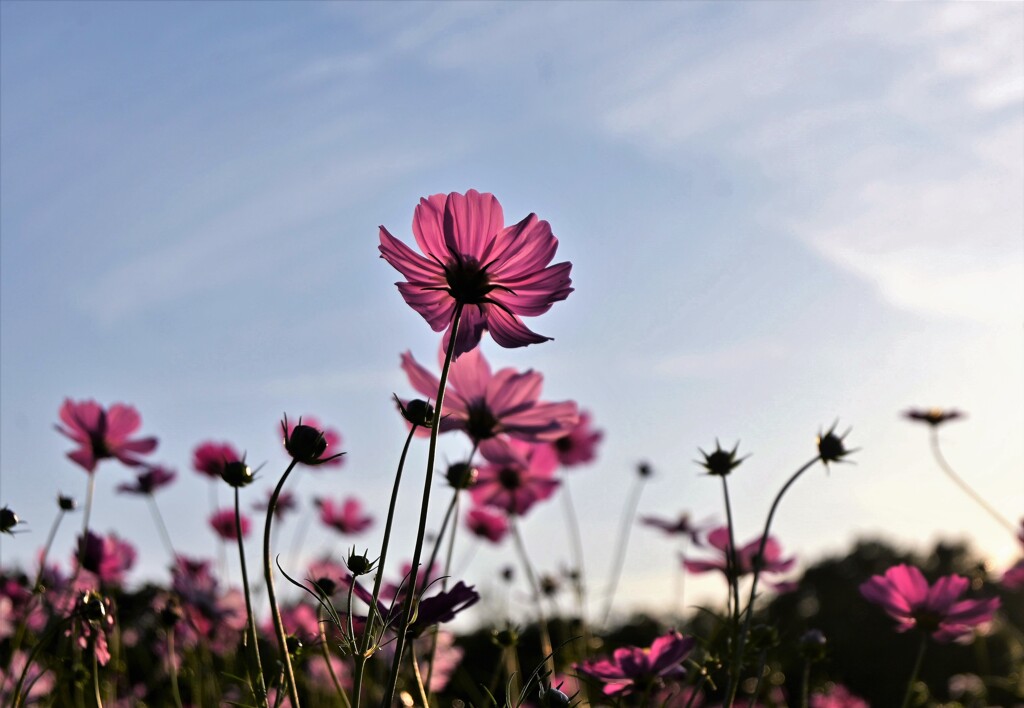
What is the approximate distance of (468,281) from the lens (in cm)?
126

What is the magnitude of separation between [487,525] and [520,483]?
59cm

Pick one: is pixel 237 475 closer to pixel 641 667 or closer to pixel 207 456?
pixel 641 667

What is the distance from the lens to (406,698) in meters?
1.23

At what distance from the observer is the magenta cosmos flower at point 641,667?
1.43 m

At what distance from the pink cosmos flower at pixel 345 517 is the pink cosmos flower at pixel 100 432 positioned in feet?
4.32

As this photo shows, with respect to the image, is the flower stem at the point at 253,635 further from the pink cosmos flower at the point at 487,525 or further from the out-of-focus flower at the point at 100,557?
the pink cosmos flower at the point at 487,525

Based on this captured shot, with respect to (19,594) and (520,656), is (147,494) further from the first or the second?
(520,656)

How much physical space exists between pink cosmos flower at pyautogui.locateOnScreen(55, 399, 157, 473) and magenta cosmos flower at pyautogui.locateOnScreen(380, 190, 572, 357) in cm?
123

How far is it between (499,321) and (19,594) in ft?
6.43

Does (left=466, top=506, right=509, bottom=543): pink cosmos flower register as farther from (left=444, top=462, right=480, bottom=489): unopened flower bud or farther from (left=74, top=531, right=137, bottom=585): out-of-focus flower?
(left=444, top=462, right=480, bottom=489): unopened flower bud

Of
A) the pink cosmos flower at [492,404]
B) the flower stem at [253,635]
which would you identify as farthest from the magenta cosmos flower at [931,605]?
the flower stem at [253,635]

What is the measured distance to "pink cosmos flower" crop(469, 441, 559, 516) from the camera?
7.88 ft

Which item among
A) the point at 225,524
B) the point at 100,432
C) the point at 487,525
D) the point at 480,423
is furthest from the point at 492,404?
the point at 225,524

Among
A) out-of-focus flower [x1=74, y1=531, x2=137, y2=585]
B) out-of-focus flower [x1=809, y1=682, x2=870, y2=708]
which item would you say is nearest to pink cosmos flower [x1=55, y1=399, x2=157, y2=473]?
out-of-focus flower [x1=74, y1=531, x2=137, y2=585]
